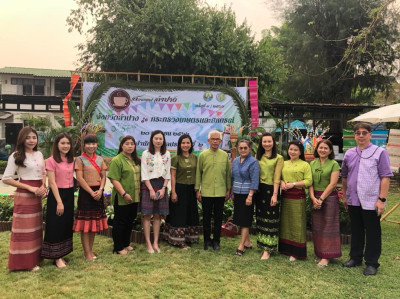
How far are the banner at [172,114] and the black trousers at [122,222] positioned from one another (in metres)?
3.70

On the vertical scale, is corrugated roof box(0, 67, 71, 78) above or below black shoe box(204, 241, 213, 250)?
above

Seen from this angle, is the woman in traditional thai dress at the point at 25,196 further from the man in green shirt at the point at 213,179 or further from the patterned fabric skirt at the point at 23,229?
the man in green shirt at the point at 213,179

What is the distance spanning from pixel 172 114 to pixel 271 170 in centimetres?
407

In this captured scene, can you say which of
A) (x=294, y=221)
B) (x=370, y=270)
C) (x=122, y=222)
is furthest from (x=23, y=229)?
(x=370, y=270)

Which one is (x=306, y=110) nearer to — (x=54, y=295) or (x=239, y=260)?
(x=239, y=260)

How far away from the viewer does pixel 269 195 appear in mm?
3750

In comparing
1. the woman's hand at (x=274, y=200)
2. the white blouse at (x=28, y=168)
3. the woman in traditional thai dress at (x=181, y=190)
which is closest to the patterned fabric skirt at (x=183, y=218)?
the woman in traditional thai dress at (x=181, y=190)

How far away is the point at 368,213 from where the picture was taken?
344cm

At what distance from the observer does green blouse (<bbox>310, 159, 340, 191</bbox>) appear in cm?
357

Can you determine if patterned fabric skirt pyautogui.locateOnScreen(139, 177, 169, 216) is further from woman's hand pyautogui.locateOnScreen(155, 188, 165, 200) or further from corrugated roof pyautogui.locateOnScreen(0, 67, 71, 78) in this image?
corrugated roof pyautogui.locateOnScreen(0, 67, 71, 78)

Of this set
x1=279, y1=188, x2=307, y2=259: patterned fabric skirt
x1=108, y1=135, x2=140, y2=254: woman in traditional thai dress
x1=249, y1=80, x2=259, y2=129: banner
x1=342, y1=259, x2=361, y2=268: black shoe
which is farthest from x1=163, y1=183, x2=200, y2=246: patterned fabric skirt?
x1=249, y1=80, x2=259, y2=129: banner

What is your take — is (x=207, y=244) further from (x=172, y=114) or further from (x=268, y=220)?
(x=172, y=114)

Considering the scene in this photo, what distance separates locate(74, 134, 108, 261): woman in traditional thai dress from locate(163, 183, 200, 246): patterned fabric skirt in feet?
2.86

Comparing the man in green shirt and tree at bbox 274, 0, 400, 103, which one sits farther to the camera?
tree at bbox 274, 0, 400, 103
